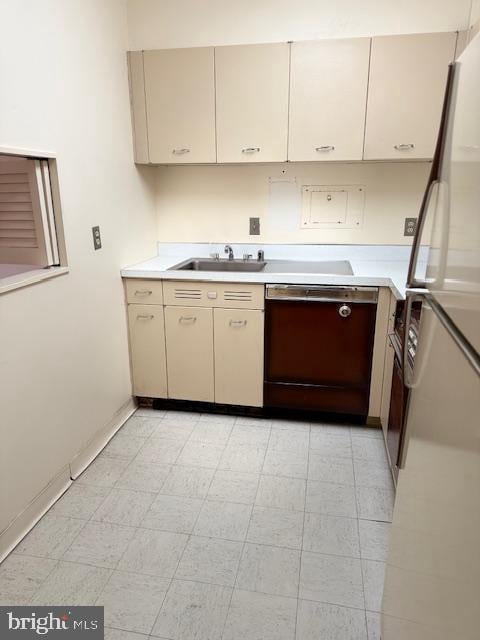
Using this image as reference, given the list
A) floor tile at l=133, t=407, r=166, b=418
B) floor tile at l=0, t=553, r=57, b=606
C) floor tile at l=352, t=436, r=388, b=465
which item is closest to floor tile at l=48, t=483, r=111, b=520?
floor tile at l=0, t=553, r=57, b=606

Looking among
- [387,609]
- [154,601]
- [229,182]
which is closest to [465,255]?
A: [387,609]

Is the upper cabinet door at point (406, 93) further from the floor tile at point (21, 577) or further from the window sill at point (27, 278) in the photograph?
the floor tile at point (21, 577)

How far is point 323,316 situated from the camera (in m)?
2.42

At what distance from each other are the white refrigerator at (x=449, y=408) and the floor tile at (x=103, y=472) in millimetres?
1492

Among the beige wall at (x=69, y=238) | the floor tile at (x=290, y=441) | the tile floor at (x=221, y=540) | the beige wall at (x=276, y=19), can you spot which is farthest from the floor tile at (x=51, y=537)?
the beige wall at (x=276, y=19)

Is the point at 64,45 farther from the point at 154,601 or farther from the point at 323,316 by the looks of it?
the point at 154,601

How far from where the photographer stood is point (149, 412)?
281 cm

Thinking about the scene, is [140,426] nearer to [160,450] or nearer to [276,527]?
[160,450]

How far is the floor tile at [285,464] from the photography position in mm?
2188

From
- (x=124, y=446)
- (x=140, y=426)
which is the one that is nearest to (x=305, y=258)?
(x=140, y=426)

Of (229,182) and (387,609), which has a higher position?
(229,182)

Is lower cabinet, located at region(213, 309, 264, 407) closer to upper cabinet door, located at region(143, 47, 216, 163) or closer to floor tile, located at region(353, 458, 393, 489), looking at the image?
floor tile, located at region(353, 458, 393, 489)

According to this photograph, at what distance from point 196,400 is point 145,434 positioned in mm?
371

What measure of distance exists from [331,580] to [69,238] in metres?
1.80
